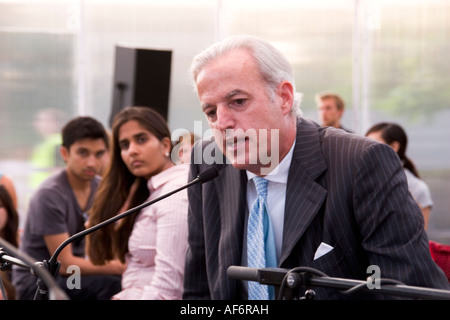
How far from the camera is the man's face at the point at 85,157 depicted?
3.53 meters

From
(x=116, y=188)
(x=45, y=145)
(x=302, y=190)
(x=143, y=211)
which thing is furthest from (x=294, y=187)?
(x=45, y=145)

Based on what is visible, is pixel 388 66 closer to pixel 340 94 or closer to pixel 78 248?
pixel 340 94

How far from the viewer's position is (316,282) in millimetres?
1064

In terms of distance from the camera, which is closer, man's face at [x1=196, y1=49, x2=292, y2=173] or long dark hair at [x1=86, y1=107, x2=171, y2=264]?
man's face at [x1=196, y1=49, x2=292, y2=173]

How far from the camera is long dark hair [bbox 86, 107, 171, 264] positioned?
2889 mm

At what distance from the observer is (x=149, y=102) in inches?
157

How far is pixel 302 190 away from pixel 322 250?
16 cm

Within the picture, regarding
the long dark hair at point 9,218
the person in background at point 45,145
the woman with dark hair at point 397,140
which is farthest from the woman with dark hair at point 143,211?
the person in background at point 45,145

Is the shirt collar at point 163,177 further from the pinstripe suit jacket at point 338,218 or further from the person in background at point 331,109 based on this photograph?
the person in background at point 331,109

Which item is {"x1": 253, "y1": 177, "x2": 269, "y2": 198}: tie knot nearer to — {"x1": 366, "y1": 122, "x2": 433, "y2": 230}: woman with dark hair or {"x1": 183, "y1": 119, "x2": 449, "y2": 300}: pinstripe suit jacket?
{"x1": 183, "y1": 119, "x2": 449, "y2": 300}: pinstripe suit jacket

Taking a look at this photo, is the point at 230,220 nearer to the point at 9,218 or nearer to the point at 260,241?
the point at 260,241

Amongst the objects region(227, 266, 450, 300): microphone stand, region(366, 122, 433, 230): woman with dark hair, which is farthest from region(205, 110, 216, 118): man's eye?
region(366, 122, 433, 230): woman with dark hair

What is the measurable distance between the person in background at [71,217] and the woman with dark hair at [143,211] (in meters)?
0.17

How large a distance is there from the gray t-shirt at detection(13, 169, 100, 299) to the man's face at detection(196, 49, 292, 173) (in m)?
1.85
